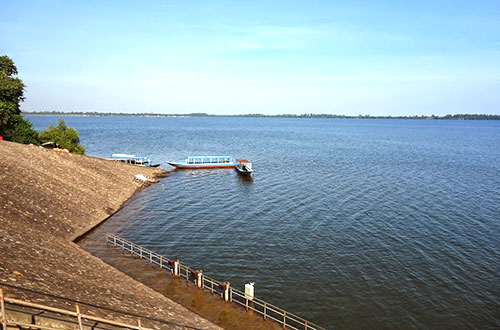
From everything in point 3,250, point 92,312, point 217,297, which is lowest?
point 217,297

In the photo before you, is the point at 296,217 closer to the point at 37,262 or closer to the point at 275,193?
the point at 275,193

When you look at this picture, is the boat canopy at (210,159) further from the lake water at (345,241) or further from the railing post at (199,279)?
the railing post at (199,279)

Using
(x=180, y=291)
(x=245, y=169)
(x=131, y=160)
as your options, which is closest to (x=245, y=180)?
(x=245, y=169)

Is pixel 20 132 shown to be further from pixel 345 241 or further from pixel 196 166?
pixel 345 241

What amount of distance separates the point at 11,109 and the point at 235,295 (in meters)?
57.9

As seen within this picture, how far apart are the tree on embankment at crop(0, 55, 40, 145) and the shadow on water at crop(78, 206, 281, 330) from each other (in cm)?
4102

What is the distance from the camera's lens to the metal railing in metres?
21.9

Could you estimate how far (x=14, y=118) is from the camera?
61719 millimetres

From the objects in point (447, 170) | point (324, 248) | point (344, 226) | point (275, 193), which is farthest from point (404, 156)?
point (324, 248)

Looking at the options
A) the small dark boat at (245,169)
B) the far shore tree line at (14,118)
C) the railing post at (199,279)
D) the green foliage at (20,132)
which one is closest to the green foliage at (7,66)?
the far shore tree line at (14,118)

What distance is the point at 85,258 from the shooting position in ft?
88.8

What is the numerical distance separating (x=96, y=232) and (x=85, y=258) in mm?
9045

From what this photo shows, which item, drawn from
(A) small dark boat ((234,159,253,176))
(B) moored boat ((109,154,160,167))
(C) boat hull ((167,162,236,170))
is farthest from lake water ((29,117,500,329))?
(B) moored boat ((109,154,160,167))

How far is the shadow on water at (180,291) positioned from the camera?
21.8 m
